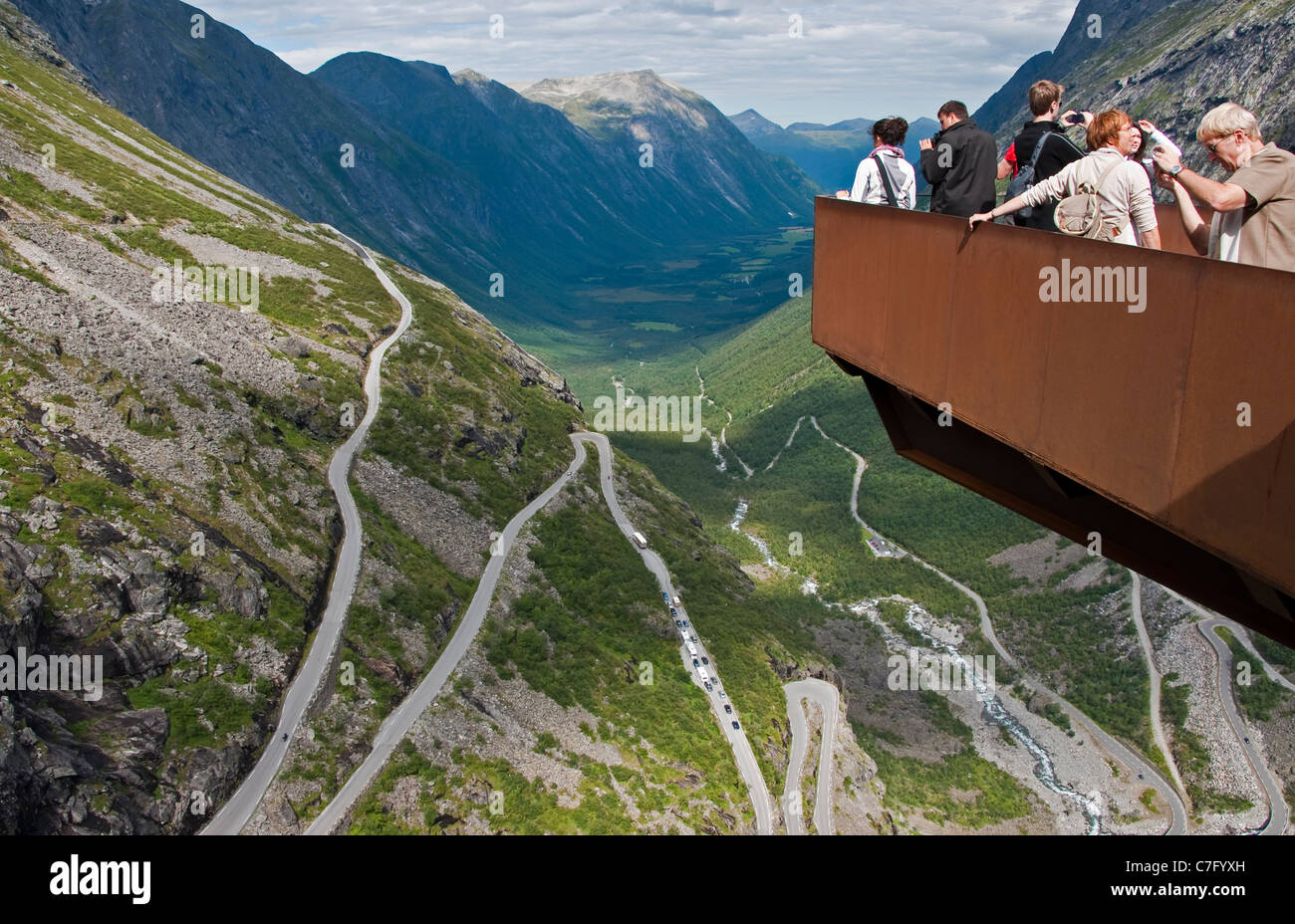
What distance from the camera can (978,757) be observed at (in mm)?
66250

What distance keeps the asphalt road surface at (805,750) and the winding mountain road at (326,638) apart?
24504mm

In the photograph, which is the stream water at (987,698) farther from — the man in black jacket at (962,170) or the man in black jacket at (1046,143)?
the man in black jacket at (1046,143)

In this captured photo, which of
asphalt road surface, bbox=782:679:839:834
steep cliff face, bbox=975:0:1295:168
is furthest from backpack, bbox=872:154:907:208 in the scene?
steep cliff face, bbox=975:0:1295:168

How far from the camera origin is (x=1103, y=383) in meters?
6.86

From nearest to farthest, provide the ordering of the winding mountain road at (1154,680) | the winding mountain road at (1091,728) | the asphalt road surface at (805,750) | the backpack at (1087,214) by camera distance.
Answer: the backpack at (1087,214) → the asphalt road surface at (805,750) → the winding mountain road at (1091,728) → the winding mountain road at (1154,680)

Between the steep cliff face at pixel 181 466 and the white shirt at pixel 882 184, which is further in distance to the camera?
the steep cliff face at pixel 181 466

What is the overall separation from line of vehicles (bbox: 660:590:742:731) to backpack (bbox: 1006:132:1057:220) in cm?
4698

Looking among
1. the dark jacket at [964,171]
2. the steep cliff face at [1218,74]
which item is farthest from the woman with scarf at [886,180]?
the steep cliff face at [1218,74]

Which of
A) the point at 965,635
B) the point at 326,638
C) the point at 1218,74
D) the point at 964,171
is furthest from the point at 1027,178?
the point at 1218,74

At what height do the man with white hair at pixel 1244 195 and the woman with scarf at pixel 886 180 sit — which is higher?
the woman with scarf at pixel 886 180

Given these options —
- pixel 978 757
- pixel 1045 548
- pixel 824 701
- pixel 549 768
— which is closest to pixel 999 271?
pixel 549 768

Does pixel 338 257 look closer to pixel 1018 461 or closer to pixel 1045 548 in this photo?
pixel 1045 548

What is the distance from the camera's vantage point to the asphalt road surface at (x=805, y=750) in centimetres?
4881

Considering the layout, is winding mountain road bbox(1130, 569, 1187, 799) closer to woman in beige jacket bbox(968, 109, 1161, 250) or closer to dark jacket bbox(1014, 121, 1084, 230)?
dark jacket bbox(1014, 121, 1084, 230)
